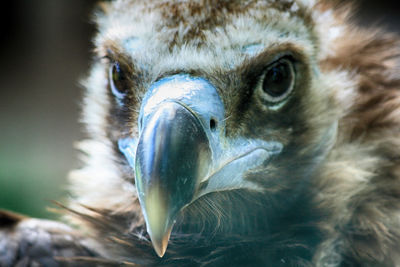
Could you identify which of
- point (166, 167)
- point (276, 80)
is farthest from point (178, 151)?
point (276, 80)

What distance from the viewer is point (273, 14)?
3.46 feet

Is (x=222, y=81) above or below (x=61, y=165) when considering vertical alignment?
above

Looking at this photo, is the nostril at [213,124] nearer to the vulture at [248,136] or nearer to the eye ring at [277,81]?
the vulture at [248,136]

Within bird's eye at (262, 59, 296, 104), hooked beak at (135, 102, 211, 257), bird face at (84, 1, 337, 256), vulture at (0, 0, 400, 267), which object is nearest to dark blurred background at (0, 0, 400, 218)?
vulture at (0, 0, 400, 267)

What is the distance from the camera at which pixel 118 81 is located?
3.82 ft

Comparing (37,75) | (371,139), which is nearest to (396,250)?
(371,139)

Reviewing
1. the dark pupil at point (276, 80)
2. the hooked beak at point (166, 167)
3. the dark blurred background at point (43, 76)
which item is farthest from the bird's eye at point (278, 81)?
the dark blurred background at point (43, 76)

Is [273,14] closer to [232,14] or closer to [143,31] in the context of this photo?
[232,14]

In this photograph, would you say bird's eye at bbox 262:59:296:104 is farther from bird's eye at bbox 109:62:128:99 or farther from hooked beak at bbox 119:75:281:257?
bird's eye at bbox 109:62:128:99

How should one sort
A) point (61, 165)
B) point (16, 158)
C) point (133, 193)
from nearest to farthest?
point (133, 193)
point (16, 158)
point (61, 165)

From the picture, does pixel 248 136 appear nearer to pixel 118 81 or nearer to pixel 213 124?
pixel 213 124

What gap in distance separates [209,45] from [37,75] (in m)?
3.44

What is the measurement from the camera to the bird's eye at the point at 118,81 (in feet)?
3.75

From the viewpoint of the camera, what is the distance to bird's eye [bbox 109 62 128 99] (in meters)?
1.14
